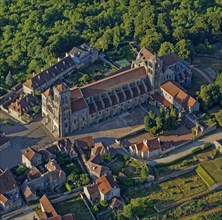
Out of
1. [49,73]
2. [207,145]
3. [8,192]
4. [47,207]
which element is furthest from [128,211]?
[49,73]

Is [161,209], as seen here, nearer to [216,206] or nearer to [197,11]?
[216,206]

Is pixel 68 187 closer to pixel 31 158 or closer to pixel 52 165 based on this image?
pixel 52 165

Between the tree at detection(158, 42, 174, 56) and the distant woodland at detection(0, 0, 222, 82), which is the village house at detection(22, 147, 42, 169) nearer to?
the distant woodland at detection(0, 0, 222, 82)

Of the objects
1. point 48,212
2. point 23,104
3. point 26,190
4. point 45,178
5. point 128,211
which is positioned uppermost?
point 23,104

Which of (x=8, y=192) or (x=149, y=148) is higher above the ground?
(x=8, y=192)

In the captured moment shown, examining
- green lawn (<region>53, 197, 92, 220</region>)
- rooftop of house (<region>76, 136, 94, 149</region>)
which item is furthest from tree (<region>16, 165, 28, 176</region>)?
rooftop of house (<region>76, 136, 94, 149</region>)

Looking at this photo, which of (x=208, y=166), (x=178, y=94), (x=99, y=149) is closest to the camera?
(x=208, y=166)

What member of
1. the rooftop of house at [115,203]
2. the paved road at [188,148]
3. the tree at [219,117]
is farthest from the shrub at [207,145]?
the rooftop of house at [115,203]
